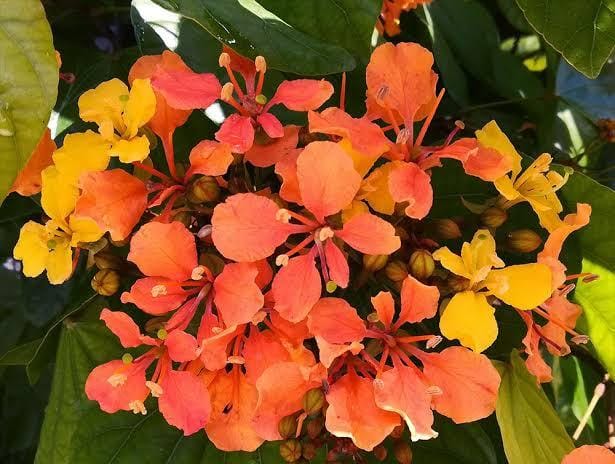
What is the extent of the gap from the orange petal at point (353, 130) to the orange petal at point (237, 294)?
13 centimetres

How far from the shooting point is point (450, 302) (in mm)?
609

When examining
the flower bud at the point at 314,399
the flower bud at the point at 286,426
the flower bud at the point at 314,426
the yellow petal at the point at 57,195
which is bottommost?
the flower bud at the point at 314,426

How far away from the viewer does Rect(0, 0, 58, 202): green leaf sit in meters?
0.58

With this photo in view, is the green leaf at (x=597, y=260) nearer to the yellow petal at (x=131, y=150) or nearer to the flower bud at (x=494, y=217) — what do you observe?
the flower bud at (x=494, y=217)

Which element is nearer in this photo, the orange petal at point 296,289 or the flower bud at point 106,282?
the orange petal at point 296,289

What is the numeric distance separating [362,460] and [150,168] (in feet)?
1.14

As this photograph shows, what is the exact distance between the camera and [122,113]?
67cm

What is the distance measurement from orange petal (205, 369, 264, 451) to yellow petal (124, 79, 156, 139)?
0.23 meters

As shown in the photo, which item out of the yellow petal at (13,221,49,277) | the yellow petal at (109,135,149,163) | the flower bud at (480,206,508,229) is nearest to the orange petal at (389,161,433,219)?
the flower bud at (480,206,508,229)

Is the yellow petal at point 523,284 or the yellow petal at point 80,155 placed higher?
the yellow petal at point 523,284

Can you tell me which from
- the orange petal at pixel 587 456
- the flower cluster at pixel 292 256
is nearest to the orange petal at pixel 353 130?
the flower cluster at pixel 292 256

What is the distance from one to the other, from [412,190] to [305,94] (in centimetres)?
13

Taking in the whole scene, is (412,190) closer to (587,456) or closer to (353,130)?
(353,130)

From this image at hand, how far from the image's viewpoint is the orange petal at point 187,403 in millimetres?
→ 613
